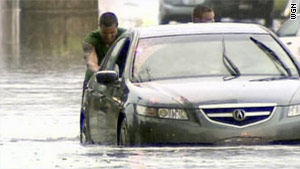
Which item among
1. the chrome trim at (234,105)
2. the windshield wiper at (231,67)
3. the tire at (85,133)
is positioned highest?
the windshield wiper at (231,67)

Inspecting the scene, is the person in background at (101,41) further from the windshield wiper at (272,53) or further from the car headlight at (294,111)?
the car headlight at (294,111)

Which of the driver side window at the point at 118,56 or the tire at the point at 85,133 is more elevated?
the driver side window at the point at 118,56

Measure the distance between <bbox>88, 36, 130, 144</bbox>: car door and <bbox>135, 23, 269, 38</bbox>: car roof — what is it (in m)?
0.25

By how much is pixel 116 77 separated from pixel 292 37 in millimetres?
8927


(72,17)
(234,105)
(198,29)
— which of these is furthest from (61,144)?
(72,17)

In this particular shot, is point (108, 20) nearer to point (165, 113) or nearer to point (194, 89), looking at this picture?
point (194, 89)

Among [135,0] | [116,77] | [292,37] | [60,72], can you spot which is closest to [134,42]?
[116,77]

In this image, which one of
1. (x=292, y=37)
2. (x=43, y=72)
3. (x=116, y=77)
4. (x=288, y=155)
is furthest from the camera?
(x=43, y=72)

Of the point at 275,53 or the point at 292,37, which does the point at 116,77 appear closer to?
the point at 275,53

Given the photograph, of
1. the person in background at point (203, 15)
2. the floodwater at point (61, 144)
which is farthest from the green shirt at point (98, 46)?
the person in background at point (203, 15)

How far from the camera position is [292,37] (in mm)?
20531

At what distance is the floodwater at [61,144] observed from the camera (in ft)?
31.7

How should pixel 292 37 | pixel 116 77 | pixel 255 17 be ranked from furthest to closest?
pixel 255 17 → pixel 292 37 → pixel 116 77

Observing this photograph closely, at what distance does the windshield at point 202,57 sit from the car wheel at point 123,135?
583mm
